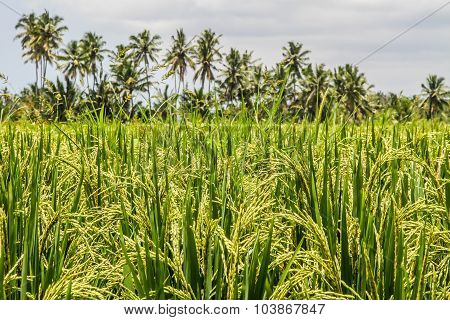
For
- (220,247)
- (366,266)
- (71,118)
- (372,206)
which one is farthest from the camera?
(71,118)

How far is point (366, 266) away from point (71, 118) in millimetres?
3559

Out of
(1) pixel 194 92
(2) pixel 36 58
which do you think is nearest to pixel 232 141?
(1) pixel 194 92

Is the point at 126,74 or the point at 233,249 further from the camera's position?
the point at 126,74

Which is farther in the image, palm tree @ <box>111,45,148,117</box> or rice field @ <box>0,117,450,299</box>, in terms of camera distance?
palm tree @ <box>111,45,148,117</box>

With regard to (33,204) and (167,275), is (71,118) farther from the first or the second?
(167,275)

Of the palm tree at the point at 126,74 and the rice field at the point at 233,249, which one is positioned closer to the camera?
the rice field at the point at 233,249

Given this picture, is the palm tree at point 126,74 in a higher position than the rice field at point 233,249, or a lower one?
higher

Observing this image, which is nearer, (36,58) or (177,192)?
(177,192)

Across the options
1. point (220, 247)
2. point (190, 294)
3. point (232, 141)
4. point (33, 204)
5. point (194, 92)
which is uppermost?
point (194, 92)

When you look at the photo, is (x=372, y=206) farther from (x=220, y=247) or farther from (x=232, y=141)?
(x=232, y=141)

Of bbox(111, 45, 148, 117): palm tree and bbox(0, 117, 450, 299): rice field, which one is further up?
bbox(111, 45, 148, 117): palm tree

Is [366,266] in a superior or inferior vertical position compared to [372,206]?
inferior

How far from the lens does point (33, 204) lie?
2.55 meters
